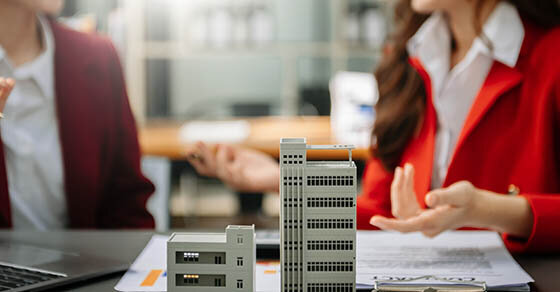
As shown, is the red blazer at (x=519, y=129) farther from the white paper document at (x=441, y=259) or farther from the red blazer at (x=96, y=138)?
the red blazer at (x=96, y=138)

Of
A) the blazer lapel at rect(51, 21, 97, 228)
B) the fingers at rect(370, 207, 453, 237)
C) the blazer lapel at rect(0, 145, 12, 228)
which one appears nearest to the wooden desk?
the blazer lapel at rect(51, 21, 97, 228)

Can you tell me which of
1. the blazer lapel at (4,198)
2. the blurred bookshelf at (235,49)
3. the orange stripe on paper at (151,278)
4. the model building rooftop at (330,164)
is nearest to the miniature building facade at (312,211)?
the model building rooftop at (330,164)

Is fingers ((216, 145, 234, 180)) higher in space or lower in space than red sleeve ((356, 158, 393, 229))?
higher

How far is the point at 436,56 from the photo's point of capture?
4.48 feet

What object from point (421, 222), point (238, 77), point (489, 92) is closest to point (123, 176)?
point (421, 222)

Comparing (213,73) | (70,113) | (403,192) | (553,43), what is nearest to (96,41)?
(70,113)

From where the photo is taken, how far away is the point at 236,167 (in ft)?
4.17

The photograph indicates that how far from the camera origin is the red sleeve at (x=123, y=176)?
1.23 metres

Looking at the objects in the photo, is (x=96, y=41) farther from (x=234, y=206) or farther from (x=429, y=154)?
(x=234, y=206)

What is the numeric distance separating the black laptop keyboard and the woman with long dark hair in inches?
18.4

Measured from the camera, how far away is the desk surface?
2.44 feet

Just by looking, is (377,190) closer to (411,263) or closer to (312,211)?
(411,263)

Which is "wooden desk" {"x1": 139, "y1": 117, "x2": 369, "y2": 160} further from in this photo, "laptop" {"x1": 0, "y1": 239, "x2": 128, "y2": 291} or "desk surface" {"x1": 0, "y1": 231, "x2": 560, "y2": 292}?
"laptop" {"x1": 0, "y1": 239, "x2": 128, "y2": 291}

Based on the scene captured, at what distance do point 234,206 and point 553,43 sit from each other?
2892 millimetres
